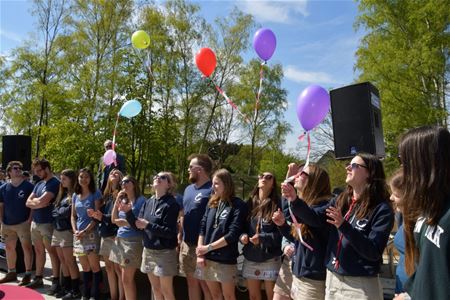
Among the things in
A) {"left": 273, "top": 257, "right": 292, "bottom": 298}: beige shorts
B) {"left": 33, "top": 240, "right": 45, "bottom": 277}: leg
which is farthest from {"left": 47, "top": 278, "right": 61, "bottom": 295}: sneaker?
{"left": 273, "top": 257, "right": 292, "bottom": 298}: beige shorts

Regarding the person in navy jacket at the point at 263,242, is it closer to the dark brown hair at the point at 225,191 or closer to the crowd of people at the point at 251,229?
the crowd of people at the point at 251,229

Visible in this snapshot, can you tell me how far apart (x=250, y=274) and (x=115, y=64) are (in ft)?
45.6

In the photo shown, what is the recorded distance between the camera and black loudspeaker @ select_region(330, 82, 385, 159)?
4.32 m

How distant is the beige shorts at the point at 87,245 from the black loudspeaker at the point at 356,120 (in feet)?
10.9

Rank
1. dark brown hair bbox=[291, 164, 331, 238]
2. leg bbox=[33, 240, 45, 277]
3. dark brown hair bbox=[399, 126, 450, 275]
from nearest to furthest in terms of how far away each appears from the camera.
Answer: dark brown hair bbox=[399, 126, 450, 275], dark brown hair bbox=[291, 164, 331, 238], leg bbox=[33, 240, 45, 277]

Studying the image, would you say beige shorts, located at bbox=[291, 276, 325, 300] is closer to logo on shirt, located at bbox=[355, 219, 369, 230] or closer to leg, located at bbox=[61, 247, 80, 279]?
logo on shirt, located at bbox=[355, 219, 369, 230]

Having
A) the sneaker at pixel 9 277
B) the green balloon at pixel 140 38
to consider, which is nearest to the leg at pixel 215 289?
the sneaker at pixel 9 277

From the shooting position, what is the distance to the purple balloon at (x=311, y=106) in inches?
130

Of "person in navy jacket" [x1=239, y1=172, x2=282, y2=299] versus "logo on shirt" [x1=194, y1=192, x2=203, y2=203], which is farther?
"logo on shirt" [x1=194, y1=192, x2=203, y2=203]

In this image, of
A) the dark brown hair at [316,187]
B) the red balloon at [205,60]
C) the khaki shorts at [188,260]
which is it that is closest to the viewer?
the dark brown hair at [316,187]

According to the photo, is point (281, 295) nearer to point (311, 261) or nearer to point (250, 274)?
point (250, 274)

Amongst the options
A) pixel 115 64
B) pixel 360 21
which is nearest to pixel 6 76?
pixel 115 64

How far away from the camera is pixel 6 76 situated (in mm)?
18609

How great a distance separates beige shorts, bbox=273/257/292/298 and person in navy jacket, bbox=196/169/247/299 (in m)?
0.50
